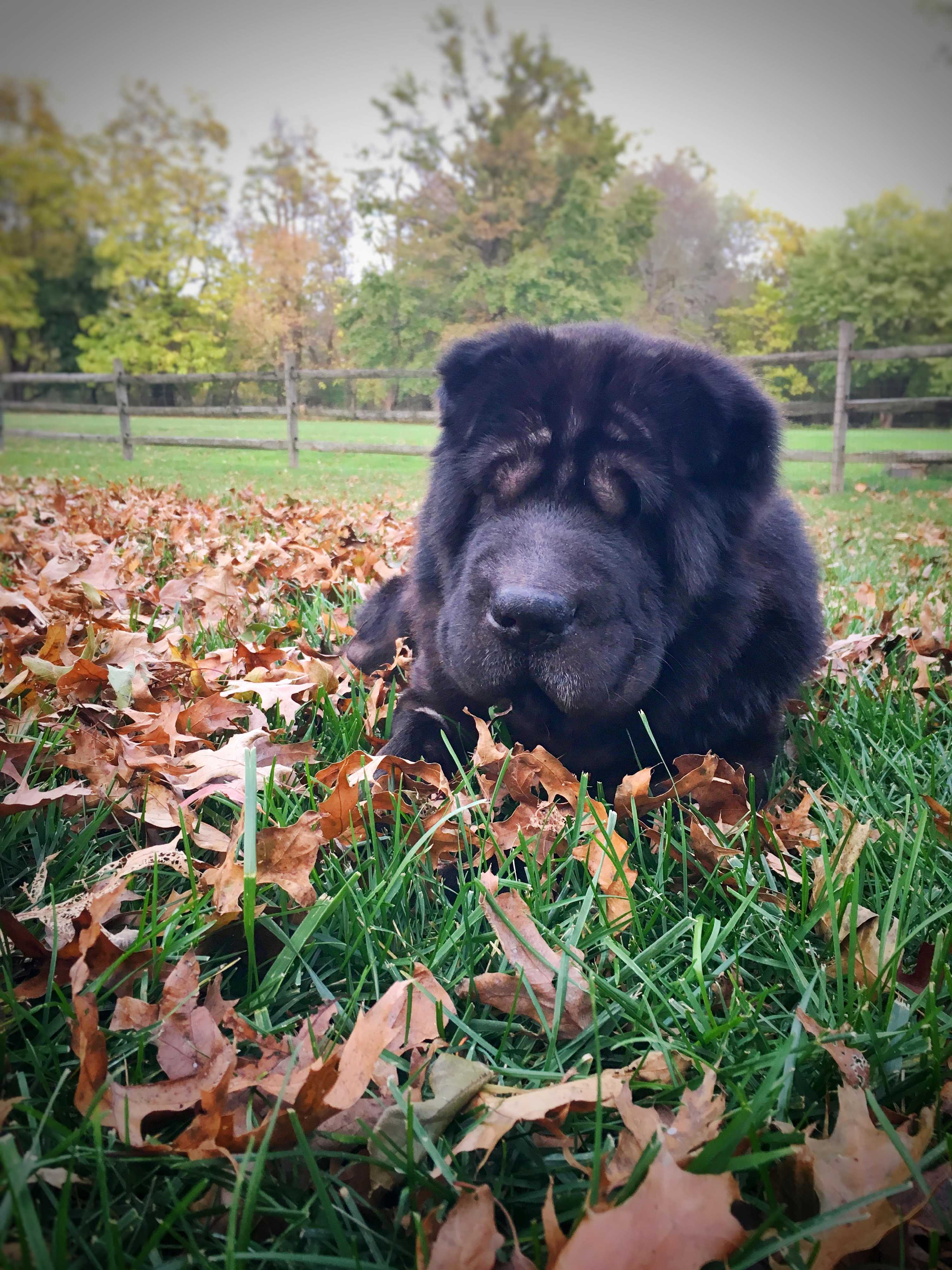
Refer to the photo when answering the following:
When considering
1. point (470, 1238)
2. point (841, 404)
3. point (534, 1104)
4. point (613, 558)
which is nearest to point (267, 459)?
point (841, 404)

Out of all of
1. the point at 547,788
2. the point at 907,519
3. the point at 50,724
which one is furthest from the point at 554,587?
the point at 907,519

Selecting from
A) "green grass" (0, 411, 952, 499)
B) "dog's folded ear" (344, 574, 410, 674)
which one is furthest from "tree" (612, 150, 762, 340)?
"dog's folded ear" (344, 574, 410, 674)

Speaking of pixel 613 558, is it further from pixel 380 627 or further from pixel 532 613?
pixel 380 627

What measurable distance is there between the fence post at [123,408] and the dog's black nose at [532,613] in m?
17.3

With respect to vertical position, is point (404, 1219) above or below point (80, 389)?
below

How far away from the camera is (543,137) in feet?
78.5

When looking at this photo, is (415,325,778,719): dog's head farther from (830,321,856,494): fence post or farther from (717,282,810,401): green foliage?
(717,282,810,401): green foliage

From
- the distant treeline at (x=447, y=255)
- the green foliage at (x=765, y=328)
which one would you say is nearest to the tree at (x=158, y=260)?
the distant treeline at (x=447, y=255)

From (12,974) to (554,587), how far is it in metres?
1.35

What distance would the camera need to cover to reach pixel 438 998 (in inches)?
48.3

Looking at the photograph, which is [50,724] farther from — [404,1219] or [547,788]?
[404,1219]

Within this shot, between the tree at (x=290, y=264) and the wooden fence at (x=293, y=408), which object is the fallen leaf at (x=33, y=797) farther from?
the tree at (x=290, y=264)

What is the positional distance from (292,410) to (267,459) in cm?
116

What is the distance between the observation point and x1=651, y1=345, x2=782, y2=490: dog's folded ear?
6.93 feet
